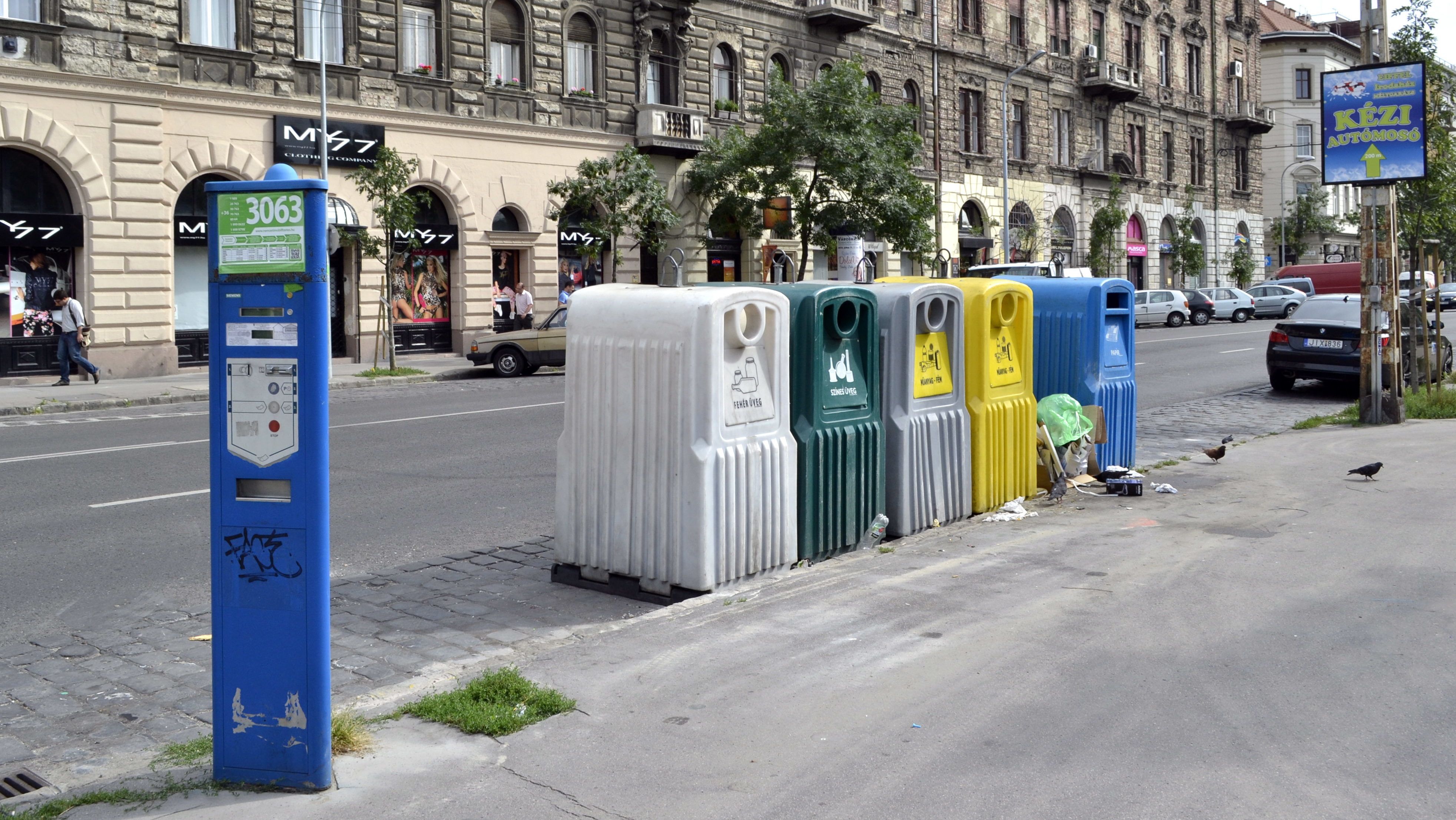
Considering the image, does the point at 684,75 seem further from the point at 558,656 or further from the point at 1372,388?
the point at 558,656

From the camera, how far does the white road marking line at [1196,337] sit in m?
34.8

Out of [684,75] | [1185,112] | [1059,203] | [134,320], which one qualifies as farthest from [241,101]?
[1185,112]

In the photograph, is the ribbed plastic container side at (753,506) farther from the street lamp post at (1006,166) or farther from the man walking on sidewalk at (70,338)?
the street lamp post at (1006,166)

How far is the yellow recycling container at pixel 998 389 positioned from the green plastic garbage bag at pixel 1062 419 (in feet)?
1.76

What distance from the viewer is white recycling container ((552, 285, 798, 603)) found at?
655 cm

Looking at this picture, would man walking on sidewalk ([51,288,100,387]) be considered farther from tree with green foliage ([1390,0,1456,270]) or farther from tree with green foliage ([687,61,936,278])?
tree with green foliage ([1390,0,1456,270])

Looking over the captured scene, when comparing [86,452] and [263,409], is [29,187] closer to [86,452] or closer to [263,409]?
[86,452]

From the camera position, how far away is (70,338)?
72.8ft

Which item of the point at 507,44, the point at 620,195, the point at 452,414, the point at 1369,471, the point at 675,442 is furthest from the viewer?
the point at 507,44

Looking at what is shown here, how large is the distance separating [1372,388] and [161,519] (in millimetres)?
12398

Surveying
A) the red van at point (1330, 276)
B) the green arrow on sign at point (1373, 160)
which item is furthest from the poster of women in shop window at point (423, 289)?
the red van at point (1330, 276)

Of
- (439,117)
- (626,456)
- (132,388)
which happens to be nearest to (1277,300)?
(439,117)

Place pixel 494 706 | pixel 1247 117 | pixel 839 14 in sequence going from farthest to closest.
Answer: pixel 1247 117 → pixel 839 14 → pixel 494 706

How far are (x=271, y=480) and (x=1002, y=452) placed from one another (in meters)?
5.93
